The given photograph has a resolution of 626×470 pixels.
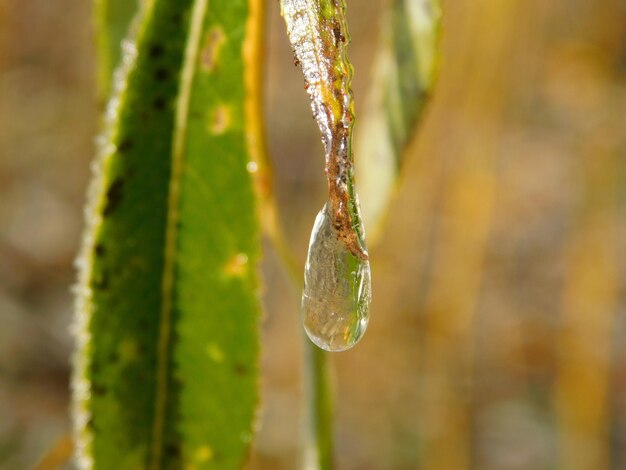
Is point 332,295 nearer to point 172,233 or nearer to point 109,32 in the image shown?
point 172,233

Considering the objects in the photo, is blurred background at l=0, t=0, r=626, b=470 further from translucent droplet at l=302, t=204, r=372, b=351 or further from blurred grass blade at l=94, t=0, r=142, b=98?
translucent droplet at l=302, t=204, r=372, b=351

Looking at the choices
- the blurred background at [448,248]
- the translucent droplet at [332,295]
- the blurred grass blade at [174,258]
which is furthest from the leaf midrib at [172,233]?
the blurred background at [448,248]

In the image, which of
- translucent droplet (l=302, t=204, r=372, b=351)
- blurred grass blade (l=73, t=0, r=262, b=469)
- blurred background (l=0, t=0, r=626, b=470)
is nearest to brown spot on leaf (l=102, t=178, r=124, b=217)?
blurred grass blade (l=73, t=0, r=262, b=469)

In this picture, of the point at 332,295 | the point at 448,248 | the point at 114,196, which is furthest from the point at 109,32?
the point at 448,248

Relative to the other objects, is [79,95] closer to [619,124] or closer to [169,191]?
[619,124]

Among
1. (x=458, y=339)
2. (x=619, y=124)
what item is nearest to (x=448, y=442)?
(x=458, y=339)
